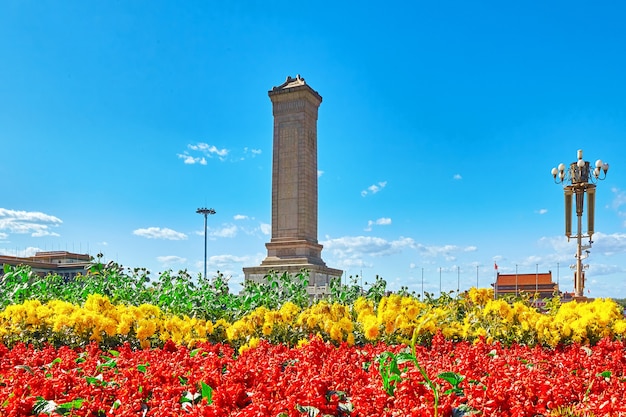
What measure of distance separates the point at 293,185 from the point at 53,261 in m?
38.8

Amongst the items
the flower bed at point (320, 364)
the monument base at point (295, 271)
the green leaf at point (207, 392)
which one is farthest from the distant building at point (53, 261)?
the green leaf at point (207, 392)

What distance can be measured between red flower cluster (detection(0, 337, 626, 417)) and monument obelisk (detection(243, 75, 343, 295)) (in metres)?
14.3

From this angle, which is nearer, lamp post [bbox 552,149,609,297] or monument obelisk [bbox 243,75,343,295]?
lamp post [bbox 552,149,609,297]

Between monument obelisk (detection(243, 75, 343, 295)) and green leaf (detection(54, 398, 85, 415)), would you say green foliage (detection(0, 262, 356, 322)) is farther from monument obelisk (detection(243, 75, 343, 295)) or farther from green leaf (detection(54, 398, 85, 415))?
monument obelisk (detection(243, 75, 343, 295))

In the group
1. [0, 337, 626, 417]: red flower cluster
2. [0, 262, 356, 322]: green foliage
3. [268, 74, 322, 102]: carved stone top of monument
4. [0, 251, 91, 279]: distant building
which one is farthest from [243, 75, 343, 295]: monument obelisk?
[0, 251, 91, 279]: distant building

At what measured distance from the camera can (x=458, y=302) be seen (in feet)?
23.4

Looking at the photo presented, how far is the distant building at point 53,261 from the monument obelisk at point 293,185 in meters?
22.5

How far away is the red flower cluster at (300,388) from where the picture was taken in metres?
2.35

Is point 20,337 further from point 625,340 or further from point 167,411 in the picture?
point 625,340

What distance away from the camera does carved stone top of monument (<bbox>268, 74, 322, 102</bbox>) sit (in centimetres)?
1855

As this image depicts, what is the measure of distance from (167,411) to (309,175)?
1621cm

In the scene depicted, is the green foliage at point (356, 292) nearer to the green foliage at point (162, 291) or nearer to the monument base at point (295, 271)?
the green foliage at point (162, 291)

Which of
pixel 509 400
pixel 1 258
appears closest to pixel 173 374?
pixel 509 400

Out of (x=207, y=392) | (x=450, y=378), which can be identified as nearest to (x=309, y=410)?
(x=207, y=392)
